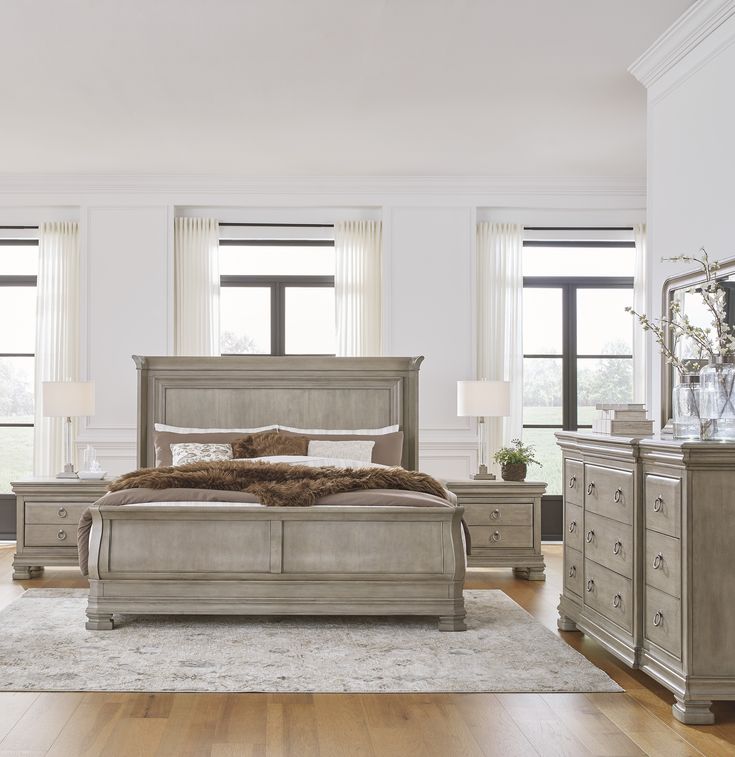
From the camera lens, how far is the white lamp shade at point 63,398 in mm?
6070

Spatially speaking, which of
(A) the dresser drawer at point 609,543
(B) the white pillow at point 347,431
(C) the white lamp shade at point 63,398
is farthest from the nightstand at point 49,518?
(A) the dresser drawer at point 609,543

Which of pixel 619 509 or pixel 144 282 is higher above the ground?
pixel 144 282

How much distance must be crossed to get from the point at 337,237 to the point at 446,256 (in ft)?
2.84

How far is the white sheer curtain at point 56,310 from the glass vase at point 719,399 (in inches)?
198

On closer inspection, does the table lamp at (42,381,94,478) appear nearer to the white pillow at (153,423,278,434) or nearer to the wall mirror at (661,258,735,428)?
the white pillow at (153,423,278,434)

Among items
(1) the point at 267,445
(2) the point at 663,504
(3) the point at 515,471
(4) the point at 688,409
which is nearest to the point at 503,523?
(3) the point at 515,471

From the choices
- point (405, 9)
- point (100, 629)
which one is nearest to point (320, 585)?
point (100, 629)

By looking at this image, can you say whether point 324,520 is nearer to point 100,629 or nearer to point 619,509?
point 100,629

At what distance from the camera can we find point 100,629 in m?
4.27

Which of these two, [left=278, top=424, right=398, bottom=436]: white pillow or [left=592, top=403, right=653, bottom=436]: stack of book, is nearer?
[left=592, top=403, right=653, bottom=436]: stack of book

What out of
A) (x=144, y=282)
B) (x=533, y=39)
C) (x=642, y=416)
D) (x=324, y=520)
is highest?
(x=533, y=39)

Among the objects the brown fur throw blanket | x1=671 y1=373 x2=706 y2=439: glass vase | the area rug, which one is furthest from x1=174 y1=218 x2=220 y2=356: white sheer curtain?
x1=671 y1=373 x2=706 y2=439: glass vase

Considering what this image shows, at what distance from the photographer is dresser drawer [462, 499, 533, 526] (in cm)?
587

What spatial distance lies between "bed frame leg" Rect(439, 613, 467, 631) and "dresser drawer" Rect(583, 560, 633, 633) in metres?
0.61
